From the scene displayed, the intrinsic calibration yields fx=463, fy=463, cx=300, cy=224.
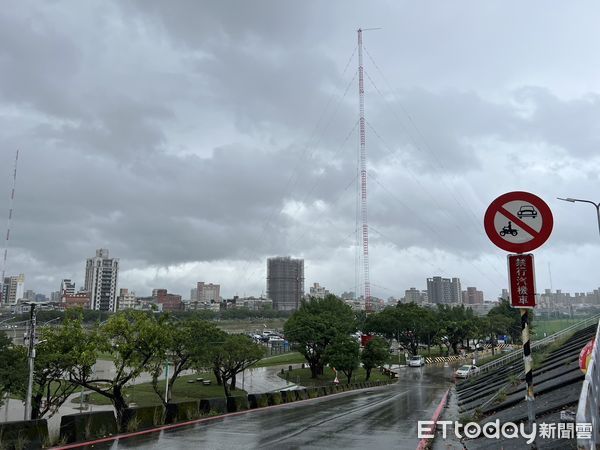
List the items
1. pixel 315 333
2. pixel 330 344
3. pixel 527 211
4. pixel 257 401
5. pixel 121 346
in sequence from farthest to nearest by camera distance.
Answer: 1. pixel 315 333
2. pixel 330 344
3. pixel 121 346
4. pixel 257 401
5. pixel 527 211

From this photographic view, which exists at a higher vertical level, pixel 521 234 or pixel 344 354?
pixel 521 234

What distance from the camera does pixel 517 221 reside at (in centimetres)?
648

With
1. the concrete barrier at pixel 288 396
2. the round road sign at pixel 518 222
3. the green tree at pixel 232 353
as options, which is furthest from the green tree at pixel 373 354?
the round road sign at pixel 518 222

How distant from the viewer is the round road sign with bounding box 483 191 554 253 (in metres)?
6.36

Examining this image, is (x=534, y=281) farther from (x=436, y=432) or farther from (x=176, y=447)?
(x=436, y=432)

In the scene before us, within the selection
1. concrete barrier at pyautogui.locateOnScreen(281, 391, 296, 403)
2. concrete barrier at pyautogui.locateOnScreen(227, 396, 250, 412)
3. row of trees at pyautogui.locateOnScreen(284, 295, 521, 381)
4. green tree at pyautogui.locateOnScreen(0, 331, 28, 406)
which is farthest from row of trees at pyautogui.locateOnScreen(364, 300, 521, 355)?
concrete barrier at pyautogui.locateOnScreen(227, 396, 250, 412)

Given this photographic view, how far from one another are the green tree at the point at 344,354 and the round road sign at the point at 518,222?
46709 millimetres

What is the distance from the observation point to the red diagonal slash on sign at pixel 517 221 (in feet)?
21.0

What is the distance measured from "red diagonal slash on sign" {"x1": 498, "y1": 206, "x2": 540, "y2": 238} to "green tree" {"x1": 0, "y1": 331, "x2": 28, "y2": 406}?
30.1 m

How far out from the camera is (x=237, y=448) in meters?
10.6

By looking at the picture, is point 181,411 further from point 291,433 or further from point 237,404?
point 291,433

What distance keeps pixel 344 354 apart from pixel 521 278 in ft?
154

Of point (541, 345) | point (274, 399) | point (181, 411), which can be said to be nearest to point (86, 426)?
point (181, 411)

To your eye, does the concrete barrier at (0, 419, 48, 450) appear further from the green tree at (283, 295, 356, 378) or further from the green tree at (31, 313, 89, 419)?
the green tree at (283, 295, 356, 378)
